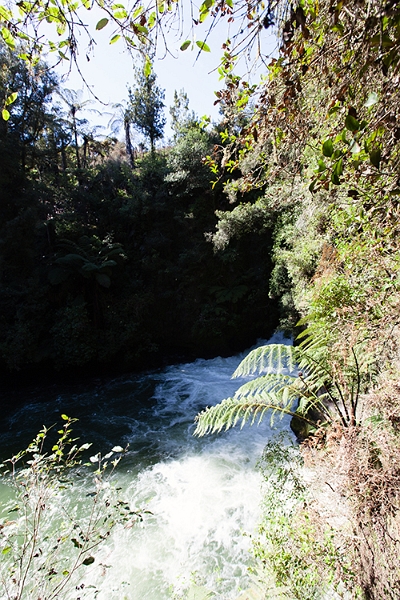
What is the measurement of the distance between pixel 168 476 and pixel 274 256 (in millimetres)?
5372

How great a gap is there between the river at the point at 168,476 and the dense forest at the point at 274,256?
0.66 metres

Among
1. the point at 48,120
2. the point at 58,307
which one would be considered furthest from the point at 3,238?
the point at 48,120

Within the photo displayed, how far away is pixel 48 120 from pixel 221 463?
507 inches

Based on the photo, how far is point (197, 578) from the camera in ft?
9.94

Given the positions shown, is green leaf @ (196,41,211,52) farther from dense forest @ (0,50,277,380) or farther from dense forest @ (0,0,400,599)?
dense forest @ (0,50,277,380)

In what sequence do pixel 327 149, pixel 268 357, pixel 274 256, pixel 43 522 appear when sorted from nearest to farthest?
pixel 327 149 < pixel 43 522 < pixel 268 357 < pixel 274 256

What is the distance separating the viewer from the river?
125 inches

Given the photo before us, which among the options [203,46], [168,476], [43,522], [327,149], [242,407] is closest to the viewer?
[327,149]

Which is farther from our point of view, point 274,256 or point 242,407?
point 274,256

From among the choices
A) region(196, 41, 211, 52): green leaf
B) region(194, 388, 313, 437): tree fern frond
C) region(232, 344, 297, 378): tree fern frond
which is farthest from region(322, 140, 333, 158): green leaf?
region(232, 344, 297, 378): tree fern frond

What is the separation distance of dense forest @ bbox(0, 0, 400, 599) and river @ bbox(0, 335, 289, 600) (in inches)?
26.0

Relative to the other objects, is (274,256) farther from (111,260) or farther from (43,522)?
(43,522)

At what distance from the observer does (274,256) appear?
768 cm

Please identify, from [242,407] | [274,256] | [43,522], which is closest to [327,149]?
[242,407]
